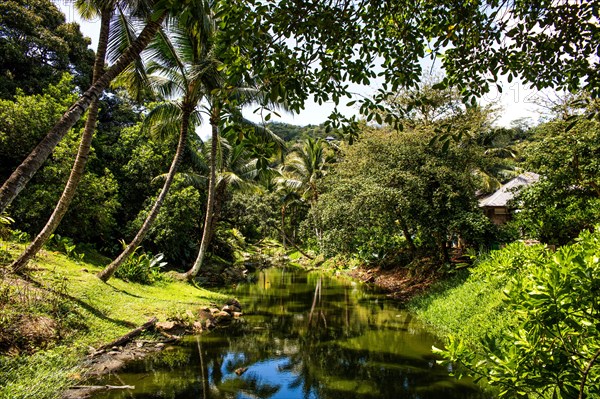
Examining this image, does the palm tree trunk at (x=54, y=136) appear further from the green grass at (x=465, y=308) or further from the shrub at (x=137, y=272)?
the green grass at (x=465, y=308)

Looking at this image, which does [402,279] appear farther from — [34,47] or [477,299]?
[34,47]

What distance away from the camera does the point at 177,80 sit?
1374 centimetres

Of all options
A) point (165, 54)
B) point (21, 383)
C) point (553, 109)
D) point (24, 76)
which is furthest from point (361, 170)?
point (24, 76)

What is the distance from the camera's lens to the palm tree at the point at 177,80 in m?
12.2

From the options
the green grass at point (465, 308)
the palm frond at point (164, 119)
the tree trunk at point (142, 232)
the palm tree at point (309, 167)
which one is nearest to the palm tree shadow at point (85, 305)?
the tree trunk at point (142, 232)

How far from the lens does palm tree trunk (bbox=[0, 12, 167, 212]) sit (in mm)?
5523

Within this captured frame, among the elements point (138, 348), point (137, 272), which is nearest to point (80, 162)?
point (138, 348)

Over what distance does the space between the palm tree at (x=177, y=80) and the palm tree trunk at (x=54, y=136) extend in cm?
413

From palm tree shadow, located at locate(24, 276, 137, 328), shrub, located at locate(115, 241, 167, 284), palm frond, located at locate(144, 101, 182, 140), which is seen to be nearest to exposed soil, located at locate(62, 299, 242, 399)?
palm tree shadow, located at locate(24, 276, 137, 328)

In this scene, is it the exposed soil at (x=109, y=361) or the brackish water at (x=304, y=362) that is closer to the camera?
the exposed soil at (x=109, y=361)

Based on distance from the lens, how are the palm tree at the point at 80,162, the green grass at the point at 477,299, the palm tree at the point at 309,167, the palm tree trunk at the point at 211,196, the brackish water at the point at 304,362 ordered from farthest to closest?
the palm tree at the point at 309,167
the palm tree trunk at the point at 211,196
the palm tree at the point at 80,162
the green grass at the point at 477,299
the brackish water at the point at 304,362

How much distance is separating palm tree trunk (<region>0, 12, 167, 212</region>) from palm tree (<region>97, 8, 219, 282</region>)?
4.13 metres

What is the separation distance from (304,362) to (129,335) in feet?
14.0

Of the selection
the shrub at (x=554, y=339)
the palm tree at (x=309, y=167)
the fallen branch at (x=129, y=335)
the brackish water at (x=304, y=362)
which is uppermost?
the palm tree at (x=309, y=167)
